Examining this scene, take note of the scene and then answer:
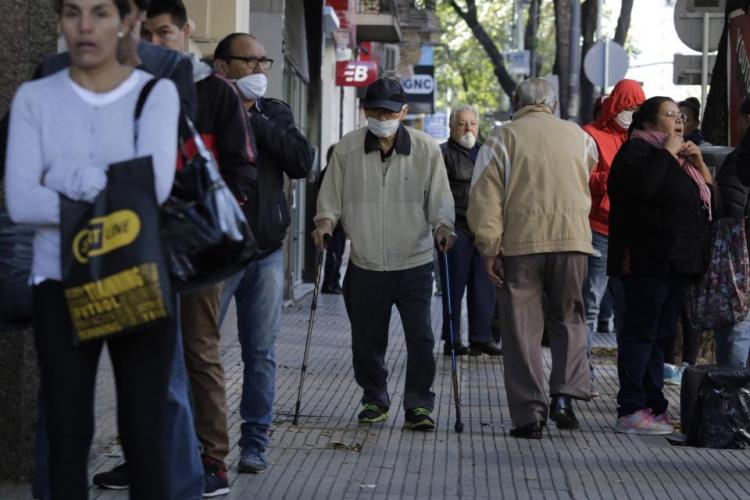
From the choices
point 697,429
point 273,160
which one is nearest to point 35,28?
point 273,160

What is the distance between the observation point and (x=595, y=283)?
10438mm

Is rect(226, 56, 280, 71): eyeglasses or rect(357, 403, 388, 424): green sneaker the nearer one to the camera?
rect(226, 56, 280, 71): eyeglasses

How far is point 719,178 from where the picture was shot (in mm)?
8820

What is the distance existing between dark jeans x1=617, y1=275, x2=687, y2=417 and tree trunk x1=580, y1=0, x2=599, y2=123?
1804 cm

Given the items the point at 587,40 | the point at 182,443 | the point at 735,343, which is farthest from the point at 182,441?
the point at 587,40

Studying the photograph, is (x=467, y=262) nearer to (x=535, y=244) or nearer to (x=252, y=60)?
(x=535, y=244)

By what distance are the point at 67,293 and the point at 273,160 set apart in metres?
2.62

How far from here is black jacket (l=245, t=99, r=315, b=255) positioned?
6.56 metres

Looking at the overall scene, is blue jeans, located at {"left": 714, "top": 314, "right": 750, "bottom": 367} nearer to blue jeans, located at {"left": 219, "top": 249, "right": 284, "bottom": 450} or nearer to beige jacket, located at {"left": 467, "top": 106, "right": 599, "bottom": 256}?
beige jacket, located at {"left": 467, "top": 106, "right": 599, "bottom": 256}

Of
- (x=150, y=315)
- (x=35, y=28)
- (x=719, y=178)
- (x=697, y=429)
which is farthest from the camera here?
(x=719, y=178)

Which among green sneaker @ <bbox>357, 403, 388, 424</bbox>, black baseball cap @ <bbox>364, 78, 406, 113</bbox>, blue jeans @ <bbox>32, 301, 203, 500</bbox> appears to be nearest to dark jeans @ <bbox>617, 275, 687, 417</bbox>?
green sneaker @ <bbox>357, 403, 388, 424</bbox>

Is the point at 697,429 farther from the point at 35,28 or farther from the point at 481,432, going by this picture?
the point at 35,28

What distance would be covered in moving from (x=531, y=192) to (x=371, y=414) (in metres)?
1.48

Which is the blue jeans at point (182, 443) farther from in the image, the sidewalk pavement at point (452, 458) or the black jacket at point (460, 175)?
the black jacket at point (460, 175)
